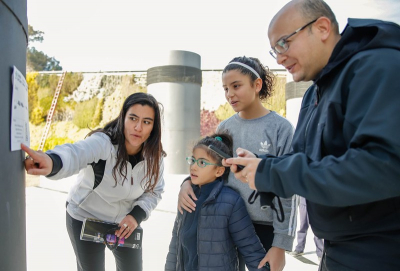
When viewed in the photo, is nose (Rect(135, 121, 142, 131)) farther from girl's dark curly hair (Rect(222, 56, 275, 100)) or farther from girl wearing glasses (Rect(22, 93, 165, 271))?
girl's dark curly hair (Rect(222, 56, 275, 100))

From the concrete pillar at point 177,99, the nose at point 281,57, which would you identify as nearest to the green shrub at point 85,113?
the concrete pillar at point 177,99

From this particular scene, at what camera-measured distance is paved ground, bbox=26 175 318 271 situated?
145 inches

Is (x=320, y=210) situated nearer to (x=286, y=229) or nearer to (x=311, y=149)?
(x=311, y=149)

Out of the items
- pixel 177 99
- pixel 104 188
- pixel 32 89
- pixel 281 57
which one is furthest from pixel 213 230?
pixel 32 89

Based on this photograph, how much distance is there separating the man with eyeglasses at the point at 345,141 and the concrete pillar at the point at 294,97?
8.51m

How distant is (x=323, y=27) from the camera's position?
1247 mm

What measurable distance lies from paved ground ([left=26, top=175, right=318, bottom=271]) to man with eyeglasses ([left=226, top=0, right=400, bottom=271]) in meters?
2.60

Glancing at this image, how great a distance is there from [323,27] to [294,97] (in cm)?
878

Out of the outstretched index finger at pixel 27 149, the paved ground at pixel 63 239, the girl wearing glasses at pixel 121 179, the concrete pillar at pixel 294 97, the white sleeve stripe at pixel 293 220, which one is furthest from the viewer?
the concrete pillar at pixel 294 97

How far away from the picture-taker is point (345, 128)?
1043 mm

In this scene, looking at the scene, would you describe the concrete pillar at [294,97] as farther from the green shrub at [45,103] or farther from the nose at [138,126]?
the green shrub at [45,103]

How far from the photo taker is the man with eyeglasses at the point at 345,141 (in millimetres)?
938

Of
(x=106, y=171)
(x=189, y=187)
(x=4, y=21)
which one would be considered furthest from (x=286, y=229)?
(x=4, y=21)

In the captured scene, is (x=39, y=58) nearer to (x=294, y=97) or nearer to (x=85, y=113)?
(x=85, y=113)
